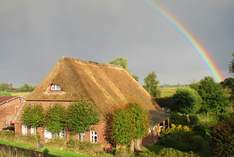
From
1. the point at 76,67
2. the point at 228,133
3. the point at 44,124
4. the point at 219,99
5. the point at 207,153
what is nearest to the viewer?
the point at 228,133

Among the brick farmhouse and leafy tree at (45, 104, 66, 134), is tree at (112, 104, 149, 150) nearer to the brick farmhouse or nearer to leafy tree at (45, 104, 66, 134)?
the brick farmhouse

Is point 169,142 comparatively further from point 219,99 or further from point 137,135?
point 219,99

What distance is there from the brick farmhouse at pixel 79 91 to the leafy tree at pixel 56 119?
0.94 m

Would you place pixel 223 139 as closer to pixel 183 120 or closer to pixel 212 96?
pixel 183 120

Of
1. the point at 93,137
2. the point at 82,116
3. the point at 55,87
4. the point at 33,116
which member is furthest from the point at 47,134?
the point at 82,116

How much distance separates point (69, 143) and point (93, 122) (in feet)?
10.1

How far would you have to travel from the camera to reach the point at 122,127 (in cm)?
3409

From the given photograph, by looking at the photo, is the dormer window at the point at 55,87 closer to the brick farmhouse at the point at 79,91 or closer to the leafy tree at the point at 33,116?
the brick farmhouse at the point at 79,91

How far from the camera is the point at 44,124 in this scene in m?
39.8

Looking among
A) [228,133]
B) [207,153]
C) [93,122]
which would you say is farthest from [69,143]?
[228,133]

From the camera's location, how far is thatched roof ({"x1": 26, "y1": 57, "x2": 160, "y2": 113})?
39.0 meters

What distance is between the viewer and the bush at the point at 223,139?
25775 millimetres

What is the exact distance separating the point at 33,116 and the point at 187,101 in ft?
99.0

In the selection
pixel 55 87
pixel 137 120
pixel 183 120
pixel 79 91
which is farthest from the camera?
pixel 183 120
